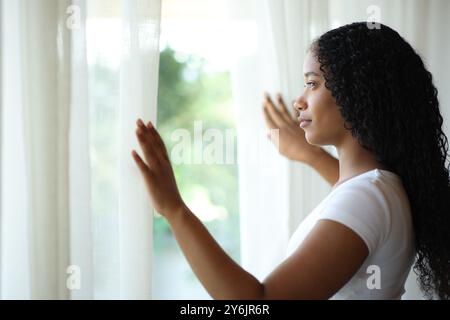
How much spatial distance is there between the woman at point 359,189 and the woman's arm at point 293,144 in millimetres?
229

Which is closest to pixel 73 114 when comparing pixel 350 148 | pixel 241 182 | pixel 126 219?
pixel 126 219

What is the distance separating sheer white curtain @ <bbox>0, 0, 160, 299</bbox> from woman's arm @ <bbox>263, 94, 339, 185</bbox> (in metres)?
0.32

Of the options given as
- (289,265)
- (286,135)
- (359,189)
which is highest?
(286,135)

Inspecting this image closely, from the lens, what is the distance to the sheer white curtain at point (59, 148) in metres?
1.18

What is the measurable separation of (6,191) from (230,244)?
27.8 inches

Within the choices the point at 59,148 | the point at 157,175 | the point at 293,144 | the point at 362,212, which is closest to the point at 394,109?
the point at 362,212

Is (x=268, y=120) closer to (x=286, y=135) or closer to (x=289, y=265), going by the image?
(x=286, y=135)

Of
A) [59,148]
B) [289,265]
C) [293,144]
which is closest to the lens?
[289,265]

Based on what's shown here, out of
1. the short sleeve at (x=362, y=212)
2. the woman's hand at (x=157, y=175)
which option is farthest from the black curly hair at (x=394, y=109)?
the woman's hand at (x=157, y=175)

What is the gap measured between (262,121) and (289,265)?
559 millimetres

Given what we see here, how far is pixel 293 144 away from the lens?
130 cm

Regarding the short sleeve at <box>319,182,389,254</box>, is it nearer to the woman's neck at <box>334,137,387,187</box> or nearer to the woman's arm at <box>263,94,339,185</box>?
the woman's neck at <box>334,137,387,187</box>

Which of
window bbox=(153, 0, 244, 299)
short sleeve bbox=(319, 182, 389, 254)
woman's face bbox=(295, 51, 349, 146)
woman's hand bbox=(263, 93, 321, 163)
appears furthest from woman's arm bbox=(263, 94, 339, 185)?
short sleeve bbox=(319, 182, 389, 254)

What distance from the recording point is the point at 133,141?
1.19 m
